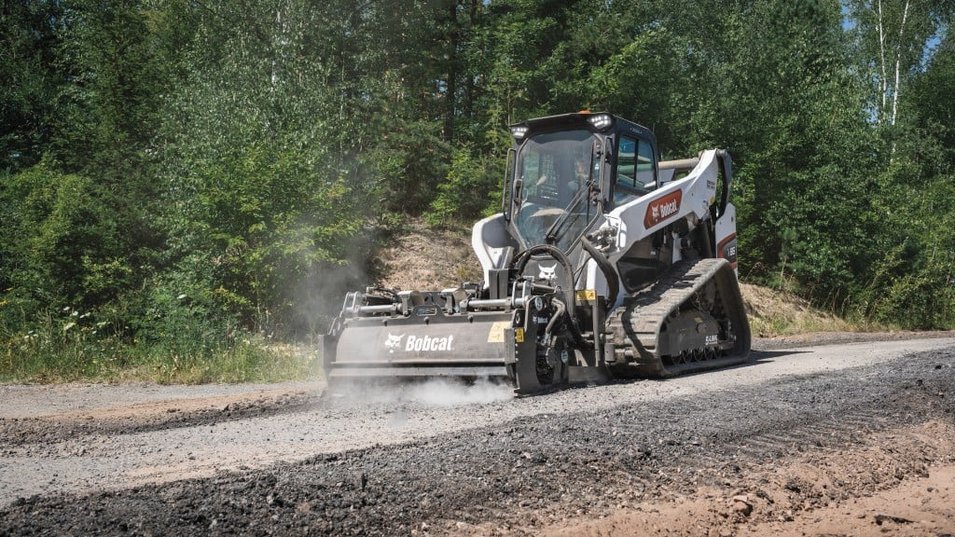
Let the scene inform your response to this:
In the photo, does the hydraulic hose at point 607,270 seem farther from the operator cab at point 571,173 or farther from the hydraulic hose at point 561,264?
the operator cab at point 571,173

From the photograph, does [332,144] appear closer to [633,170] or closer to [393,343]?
[633,170]

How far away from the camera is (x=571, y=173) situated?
10328mm

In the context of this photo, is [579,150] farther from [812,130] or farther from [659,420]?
[812,130]

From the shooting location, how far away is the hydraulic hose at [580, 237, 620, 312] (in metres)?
9.28

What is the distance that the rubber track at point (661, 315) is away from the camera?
360 inches

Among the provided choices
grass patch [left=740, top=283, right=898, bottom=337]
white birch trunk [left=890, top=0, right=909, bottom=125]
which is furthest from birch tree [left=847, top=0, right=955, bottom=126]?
grass patch [left=740, top=283, right=898, bottom=337]

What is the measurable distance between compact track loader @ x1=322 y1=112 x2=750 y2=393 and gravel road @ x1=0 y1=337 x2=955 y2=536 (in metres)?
0.49

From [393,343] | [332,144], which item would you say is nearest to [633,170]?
[393,343]

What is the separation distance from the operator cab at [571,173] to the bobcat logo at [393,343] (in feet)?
7.21

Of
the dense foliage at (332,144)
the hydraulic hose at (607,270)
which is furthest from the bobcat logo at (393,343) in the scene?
the dense foliage at (332,144)

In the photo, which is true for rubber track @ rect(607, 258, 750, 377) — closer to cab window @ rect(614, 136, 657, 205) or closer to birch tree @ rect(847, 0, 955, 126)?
cab window @ rect(614, 136, 657, 205)

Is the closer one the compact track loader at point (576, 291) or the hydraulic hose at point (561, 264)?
the compact track loader at point (576, 291)

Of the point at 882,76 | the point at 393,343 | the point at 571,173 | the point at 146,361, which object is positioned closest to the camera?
the point at 393,343

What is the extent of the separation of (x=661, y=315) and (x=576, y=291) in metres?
0.92
